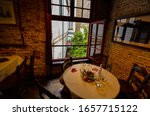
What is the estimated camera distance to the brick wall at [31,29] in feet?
8.76

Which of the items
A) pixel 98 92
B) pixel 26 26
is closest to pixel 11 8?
pixel 26 26

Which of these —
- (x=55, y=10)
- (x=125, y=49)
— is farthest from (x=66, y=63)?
(x=55, y=10)

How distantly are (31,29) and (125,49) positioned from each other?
2496mm

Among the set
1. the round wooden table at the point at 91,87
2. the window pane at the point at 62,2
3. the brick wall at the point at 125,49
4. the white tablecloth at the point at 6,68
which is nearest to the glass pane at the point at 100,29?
the brick wall at the point at 125,49

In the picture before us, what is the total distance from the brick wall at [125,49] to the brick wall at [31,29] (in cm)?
201

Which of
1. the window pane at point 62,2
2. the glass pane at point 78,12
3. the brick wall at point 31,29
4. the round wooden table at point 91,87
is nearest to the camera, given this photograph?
the round wooden table at point 91,87

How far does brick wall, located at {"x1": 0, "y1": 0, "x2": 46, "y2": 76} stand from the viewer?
105 inches

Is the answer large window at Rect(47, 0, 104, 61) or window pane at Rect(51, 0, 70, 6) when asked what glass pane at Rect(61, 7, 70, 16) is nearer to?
large window at Rect(47, 0, 104, 61)

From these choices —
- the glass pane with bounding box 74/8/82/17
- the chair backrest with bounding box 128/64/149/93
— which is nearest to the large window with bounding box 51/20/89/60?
the glass pane with bounding box 74/8/82/17

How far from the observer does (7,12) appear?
2551 mm

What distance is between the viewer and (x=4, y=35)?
2.68 m

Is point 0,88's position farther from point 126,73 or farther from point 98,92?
point 126,73

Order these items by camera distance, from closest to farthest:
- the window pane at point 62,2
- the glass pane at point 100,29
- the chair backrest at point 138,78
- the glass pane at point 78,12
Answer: the chair backrest at point 138,78 → the window pane at point 62,2 → the glass pane at point 78,12 → the glass pane at point 100,29

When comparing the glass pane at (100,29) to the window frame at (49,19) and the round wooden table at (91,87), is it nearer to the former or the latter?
the window frame at (49,19)
